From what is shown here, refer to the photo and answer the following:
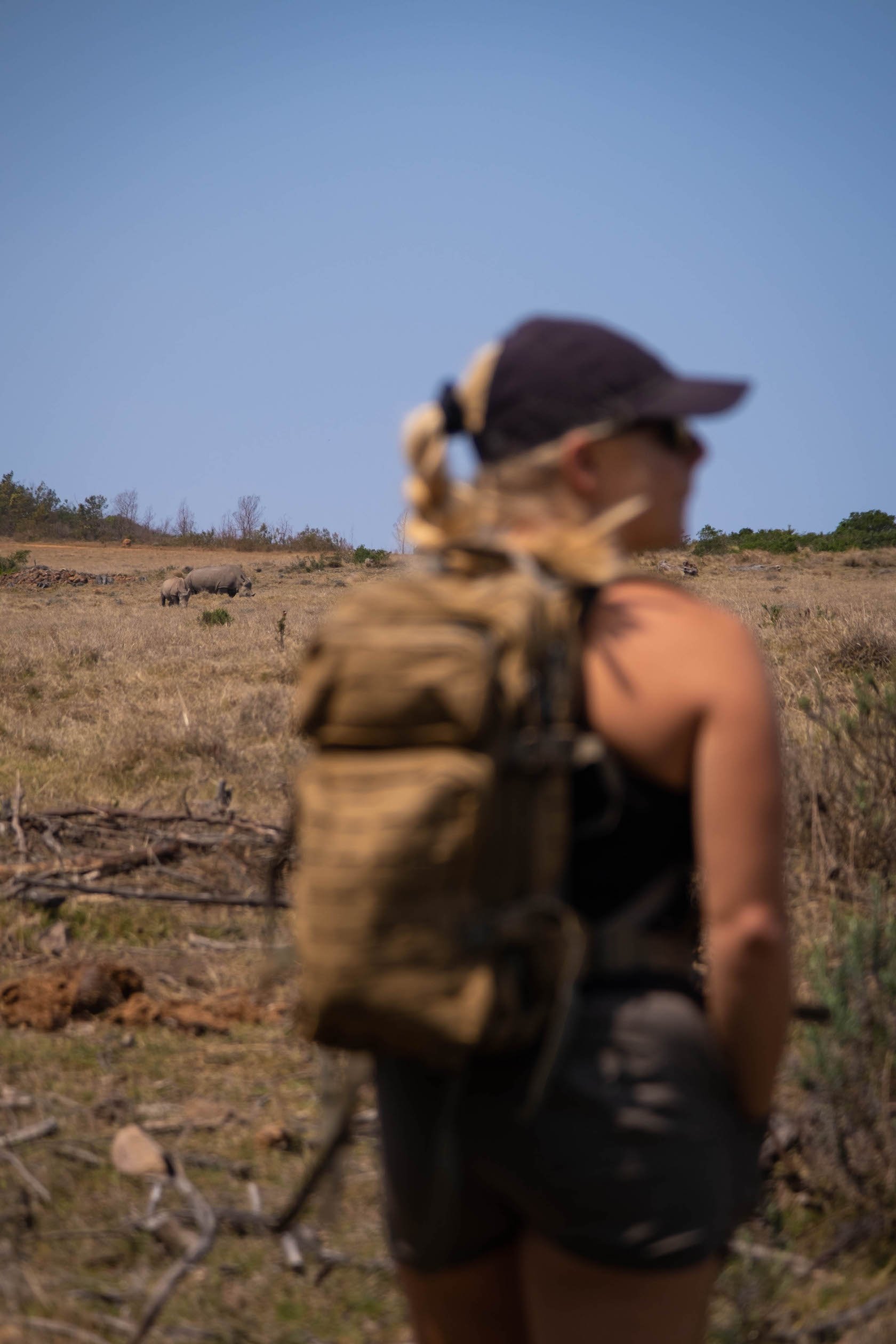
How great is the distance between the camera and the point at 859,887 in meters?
3.68

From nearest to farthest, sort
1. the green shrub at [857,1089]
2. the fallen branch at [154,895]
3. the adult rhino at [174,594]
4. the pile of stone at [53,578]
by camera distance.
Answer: the green shrub at [857,1089], the fallen branch at [154,895], the adult rhino at [174,594], the pile of stone at [53,578]

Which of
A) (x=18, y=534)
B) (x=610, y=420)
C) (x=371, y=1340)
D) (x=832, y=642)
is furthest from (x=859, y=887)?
(x=18, y=534)

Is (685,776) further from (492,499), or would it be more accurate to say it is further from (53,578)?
(53,578)

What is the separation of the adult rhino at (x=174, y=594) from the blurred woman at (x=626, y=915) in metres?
24.7

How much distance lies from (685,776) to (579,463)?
1.21ft

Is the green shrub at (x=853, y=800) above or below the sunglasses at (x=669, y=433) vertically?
below

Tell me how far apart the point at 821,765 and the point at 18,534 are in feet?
172

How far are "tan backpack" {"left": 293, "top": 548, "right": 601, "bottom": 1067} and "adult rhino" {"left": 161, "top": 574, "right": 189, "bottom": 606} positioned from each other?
975 inches

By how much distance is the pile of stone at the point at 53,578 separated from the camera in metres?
29.3

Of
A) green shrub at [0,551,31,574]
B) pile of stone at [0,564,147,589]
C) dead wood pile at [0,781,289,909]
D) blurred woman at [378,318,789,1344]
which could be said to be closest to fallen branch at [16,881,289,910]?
dead wood pile at [0,781,289,909]

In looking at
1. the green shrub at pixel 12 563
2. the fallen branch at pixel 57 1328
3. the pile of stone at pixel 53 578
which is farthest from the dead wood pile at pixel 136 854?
the green shrub at pixel 12 563

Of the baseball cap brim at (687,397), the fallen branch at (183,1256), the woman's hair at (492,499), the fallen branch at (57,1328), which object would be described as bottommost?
the fallen branch at (57,1328)

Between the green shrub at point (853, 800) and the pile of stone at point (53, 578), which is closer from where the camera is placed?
the green shrub at point (853, 800)

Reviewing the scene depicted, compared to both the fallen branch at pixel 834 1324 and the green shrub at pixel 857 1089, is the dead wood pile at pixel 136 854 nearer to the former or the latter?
the green shrub at pixel 857 1089
